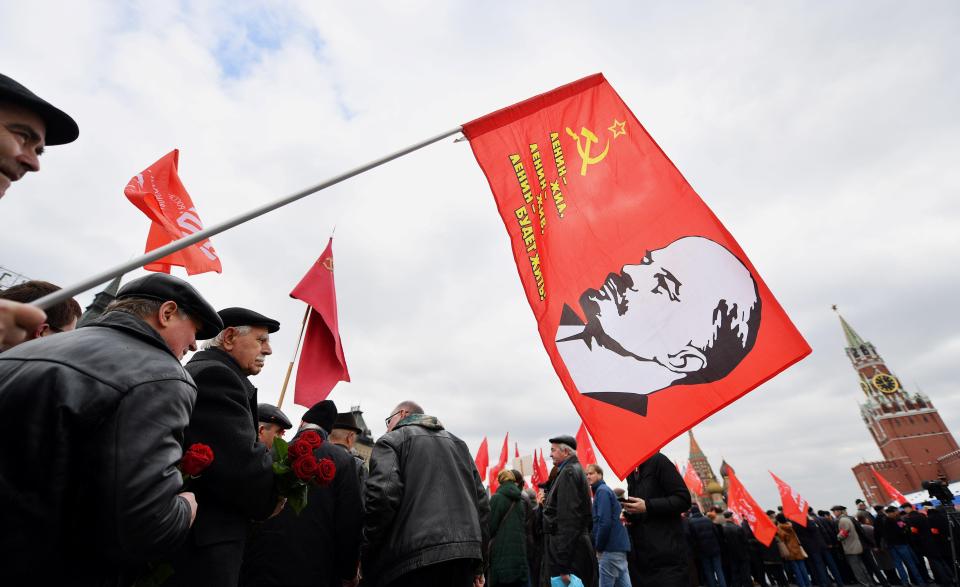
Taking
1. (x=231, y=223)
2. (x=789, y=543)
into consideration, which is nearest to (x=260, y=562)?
(x=231, y=223)

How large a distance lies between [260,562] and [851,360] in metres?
139

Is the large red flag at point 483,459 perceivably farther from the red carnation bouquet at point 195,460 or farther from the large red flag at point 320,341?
the red carnation bouquet at point 195,460

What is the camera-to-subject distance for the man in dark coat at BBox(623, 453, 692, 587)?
4.81 metres

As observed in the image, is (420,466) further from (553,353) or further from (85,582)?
(85,582)

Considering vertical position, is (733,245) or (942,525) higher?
(733,245)

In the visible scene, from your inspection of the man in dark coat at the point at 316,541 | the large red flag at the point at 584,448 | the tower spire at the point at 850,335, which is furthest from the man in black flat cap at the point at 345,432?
the tower spire at the point at 850,335

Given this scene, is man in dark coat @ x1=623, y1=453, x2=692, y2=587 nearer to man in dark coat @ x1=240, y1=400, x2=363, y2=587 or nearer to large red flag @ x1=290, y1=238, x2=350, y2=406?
man in dark coat @ x1=240, y1=400, x2=363, y2=587

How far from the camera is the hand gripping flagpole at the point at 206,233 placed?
150 centimetres

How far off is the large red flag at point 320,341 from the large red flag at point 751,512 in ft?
43.8

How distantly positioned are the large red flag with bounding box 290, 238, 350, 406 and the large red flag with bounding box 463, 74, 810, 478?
3422 mm

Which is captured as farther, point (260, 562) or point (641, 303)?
point (641, 303)

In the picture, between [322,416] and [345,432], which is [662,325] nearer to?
[345,432]

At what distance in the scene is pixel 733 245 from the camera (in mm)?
3719

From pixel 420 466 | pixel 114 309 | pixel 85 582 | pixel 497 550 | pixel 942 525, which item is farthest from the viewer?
pixel 942 525
